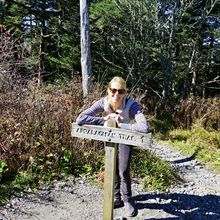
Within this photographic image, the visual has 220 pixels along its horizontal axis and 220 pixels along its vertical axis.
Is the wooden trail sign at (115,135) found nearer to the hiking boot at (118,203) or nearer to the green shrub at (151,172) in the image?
the hiking boot at (118,203)

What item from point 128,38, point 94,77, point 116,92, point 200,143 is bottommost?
point 200,143

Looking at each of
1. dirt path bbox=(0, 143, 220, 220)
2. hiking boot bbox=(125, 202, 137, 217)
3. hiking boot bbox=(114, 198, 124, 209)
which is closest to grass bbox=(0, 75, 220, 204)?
dirt path bbox=(0, 143, 220, 220)

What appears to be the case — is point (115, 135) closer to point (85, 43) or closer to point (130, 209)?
point (130, 209)

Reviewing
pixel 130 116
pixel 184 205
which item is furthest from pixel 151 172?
pixel 130 116

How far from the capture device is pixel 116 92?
372 centimetres

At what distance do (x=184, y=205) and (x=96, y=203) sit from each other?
4.41 feet

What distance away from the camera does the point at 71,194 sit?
513 cm

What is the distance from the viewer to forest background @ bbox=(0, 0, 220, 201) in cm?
575

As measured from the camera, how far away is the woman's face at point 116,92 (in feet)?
12.1

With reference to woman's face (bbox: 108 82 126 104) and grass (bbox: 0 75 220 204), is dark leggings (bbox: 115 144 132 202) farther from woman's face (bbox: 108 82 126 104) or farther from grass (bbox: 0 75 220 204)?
grass (bbox: 0 75 220 204)

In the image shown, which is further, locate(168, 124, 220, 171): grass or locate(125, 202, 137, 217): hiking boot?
locate(168, 124, 220, 171): grass

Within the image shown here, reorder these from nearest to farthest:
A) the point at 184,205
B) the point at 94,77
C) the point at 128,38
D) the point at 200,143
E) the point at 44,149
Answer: the point at 184,205 < the point at 44,149 < the point at 200,143 < the point at 94,77 < the point at 128,38

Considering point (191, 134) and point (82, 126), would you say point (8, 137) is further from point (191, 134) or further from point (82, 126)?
point (191, 134)

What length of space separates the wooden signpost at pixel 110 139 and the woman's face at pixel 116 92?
376 mm
